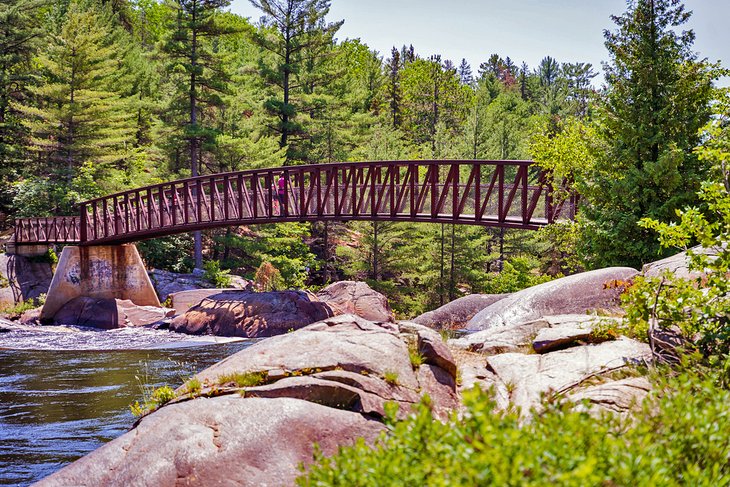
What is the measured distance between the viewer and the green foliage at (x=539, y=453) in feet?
13.1

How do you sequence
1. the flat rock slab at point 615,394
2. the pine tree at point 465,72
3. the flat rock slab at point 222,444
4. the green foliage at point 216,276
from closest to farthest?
the flat rock slab at point 222,444 < the flat rock slab at point 615,394 < the green foliage at point 216,276 < the pine tree at point 465,72

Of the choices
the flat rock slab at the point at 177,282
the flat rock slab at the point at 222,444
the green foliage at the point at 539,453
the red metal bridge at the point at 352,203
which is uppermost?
the red metal bridge at the point at 352,203

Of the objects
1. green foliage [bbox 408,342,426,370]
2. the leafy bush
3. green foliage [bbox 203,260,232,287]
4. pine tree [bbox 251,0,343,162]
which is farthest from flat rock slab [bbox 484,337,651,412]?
pine tree [bbox 251,0,343,162]

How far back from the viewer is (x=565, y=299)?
15.2 m

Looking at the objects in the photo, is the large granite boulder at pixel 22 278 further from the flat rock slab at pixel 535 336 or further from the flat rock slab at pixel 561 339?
the flat rock slab at pixel 561 339

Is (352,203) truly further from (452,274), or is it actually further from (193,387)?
(193,387)

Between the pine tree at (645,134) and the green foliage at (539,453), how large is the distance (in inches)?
551

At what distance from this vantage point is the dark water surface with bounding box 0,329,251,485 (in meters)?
11.3

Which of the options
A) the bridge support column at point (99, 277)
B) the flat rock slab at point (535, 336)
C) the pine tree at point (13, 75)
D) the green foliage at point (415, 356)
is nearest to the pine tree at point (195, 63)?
the bridge support column at point (99, 277)

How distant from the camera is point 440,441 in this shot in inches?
183

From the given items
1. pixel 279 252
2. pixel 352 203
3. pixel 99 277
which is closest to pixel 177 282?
pixel 99 277

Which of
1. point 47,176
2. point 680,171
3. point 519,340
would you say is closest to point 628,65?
point 680,171

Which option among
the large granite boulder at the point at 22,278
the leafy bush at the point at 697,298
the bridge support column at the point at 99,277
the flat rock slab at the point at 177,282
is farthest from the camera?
the flat rock slab at the point at 177,282

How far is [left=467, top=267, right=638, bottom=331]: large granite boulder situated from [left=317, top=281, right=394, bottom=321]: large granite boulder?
32.8 ft
